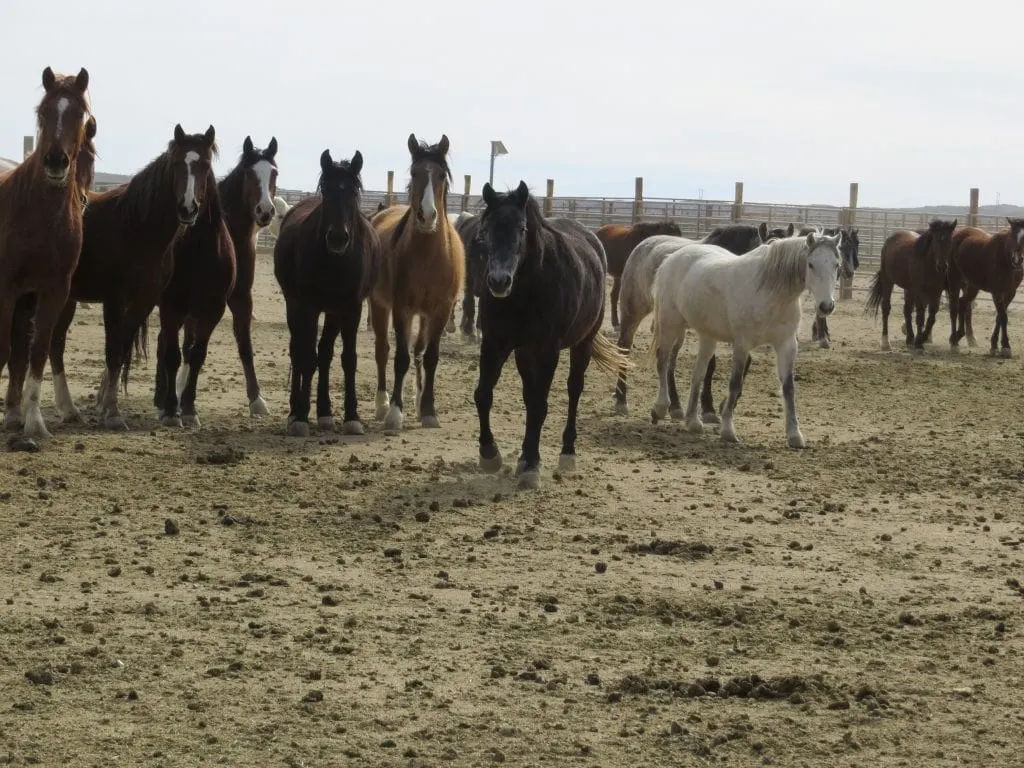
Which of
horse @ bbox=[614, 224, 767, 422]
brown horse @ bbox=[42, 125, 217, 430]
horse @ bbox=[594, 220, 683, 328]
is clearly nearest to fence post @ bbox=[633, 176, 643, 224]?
horse @ bbox=[594, 220, 683, 328]

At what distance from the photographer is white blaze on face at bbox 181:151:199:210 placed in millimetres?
9317

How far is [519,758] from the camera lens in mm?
4176

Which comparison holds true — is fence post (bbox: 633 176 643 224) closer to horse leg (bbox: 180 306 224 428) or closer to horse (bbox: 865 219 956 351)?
horse (bbox: 865 219 956 351)

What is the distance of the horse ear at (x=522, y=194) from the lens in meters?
8.19

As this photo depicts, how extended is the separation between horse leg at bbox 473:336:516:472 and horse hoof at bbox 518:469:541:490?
39 centimetres

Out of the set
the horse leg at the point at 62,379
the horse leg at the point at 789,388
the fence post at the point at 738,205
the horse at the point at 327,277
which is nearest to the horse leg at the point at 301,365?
the horse at the point at 327,277

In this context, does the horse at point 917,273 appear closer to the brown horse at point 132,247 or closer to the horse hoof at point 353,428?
the horse hoof at point 353,428

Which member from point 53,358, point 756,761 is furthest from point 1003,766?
point 53,358

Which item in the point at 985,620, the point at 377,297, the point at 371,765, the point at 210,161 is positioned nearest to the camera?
the point at 371,765

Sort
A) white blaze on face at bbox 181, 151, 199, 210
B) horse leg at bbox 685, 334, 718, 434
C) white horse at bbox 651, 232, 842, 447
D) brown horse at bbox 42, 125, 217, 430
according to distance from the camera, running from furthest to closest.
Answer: horse leg at bbox 685, 334, 718, 434
white horse at bbox 651, 232, 842, 447
brown horse at bbox 42, 125, 217, 430
white blaze on face at bbox 181, 151, 199, 210

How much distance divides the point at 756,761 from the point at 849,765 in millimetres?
274

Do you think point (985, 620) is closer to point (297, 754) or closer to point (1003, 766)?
point (1003, 766)

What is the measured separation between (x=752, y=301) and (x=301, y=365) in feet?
11.3

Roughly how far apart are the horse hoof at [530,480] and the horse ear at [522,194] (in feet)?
5.31
